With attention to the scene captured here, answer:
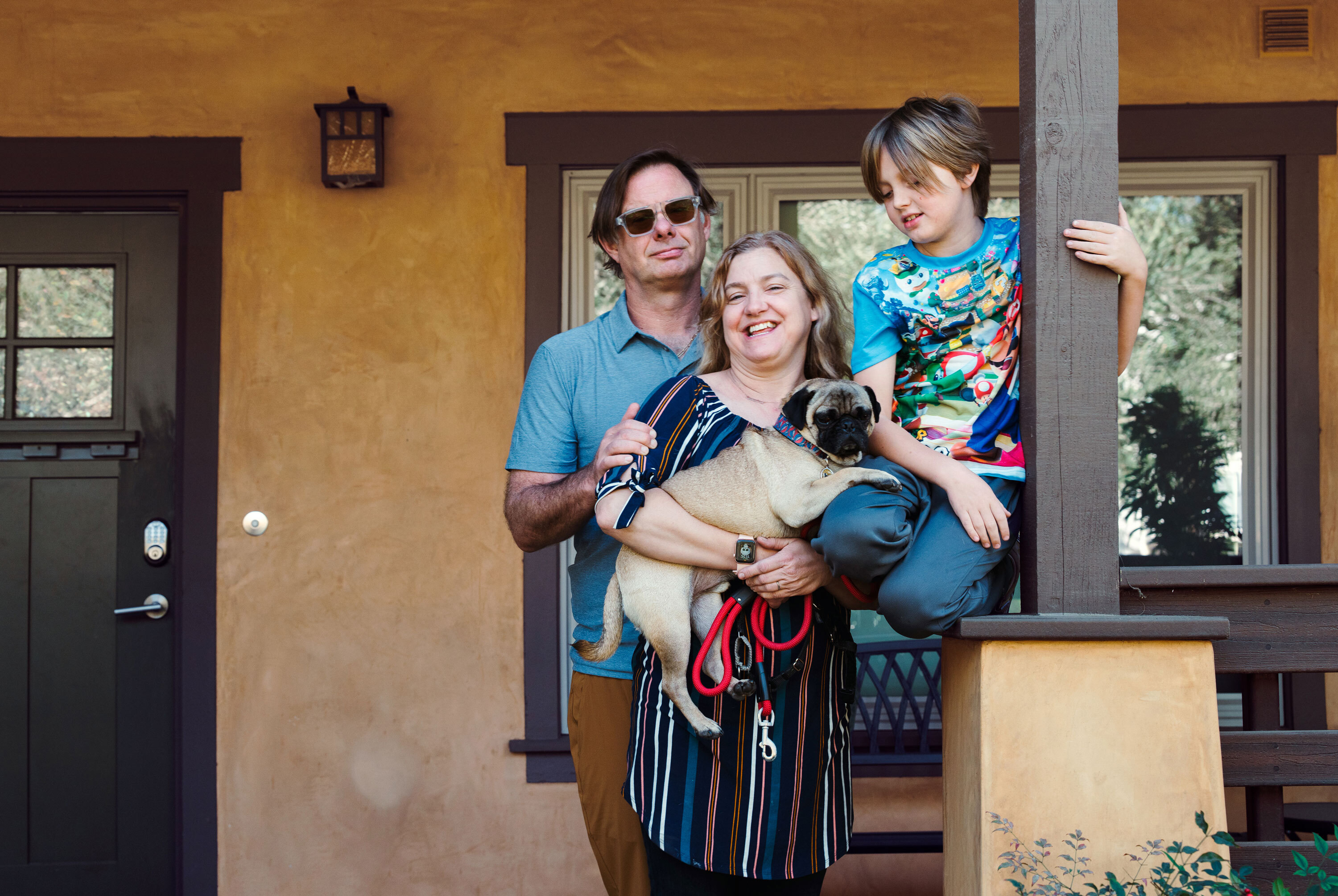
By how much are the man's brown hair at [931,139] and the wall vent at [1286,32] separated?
102 inches

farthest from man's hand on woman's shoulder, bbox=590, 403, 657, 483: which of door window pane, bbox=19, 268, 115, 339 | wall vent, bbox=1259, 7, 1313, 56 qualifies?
wall vent, bbox=1259, 7, 1313, 56

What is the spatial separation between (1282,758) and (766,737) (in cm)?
117

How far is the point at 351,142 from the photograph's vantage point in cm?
396

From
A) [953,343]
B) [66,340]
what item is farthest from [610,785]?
[66,340]

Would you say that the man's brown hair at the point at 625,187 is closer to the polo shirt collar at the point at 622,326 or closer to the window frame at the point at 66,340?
the polo shirt collar at the point at 622,326

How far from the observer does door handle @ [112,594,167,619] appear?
407 cm

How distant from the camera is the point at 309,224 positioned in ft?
13.2

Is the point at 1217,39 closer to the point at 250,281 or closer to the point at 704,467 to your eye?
the point at 704,467

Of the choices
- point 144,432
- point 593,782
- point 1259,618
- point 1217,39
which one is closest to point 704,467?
point 593,782

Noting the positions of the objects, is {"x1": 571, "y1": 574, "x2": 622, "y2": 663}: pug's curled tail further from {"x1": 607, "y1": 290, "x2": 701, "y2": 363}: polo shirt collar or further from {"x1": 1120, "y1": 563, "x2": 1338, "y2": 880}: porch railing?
{"x1": 1120, "y1": 563, "x2": 1338, "y2": 880}: porch railing

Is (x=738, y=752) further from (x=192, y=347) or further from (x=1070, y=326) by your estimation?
(x=192, y=347)

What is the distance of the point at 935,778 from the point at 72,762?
341 cm

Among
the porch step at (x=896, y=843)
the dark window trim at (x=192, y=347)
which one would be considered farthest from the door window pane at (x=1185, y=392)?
the dark window trim at (x=192, y=347)

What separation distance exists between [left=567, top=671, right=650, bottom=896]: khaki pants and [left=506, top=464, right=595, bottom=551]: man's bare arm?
377 millimetres
